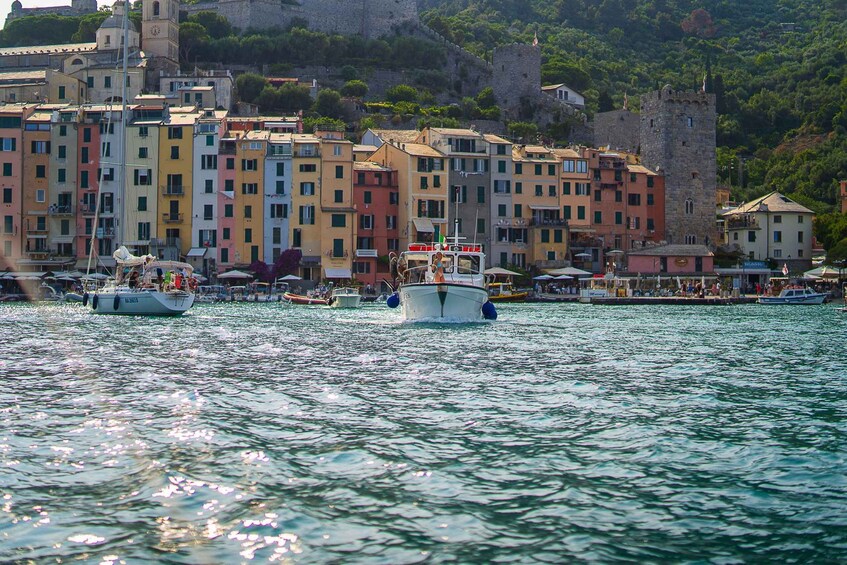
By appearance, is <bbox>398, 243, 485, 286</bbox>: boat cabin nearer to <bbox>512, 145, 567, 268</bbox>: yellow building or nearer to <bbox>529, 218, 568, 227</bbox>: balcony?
<bbox>512, 145, 567, 268</bbox>: yellow building

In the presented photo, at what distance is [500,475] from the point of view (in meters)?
14.0

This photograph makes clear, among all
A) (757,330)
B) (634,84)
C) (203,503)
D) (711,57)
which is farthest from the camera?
(711,57)

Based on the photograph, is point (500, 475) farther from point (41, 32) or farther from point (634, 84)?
point (634, 84)

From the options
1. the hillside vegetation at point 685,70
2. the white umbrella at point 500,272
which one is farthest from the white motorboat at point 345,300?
the hillside vegetation at point 685,70

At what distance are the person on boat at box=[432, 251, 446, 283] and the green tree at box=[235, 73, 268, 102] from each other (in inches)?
2664

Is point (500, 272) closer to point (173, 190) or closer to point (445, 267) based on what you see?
point (173, 190)

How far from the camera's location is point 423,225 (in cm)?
8194

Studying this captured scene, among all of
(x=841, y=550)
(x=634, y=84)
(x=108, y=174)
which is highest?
(x=634, y=84)

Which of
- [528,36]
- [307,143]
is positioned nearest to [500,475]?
[307,143]

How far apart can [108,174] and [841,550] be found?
75.8 metres

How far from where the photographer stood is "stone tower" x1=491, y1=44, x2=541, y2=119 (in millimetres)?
124250

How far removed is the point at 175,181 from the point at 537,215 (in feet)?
88.9

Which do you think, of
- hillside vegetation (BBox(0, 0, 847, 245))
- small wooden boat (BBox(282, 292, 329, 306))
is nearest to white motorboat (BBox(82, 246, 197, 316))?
small wooden boat (BBox(282, 292, 329, 306))

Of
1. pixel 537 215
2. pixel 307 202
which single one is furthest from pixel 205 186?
pixel 537 215
